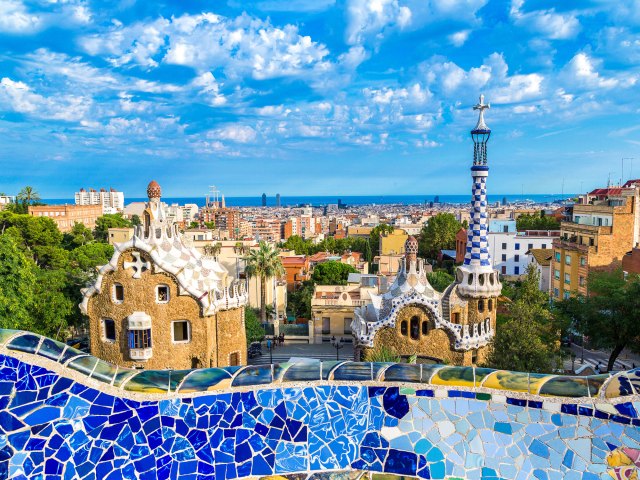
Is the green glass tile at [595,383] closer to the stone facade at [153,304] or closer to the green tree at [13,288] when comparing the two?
the stone facade at [153,304]

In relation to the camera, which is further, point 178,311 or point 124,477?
point 178,311

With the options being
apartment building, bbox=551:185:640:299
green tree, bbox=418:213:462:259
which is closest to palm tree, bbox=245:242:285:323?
apartment building, bbox=551:185:640:299

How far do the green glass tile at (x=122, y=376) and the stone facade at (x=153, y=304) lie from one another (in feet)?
49.3

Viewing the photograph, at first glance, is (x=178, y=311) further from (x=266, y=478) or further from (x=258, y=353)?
(x=266, y=478)

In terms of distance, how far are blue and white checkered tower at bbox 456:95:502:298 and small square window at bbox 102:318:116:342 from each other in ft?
47.4

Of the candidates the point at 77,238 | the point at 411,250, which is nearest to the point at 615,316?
the point at 411,250

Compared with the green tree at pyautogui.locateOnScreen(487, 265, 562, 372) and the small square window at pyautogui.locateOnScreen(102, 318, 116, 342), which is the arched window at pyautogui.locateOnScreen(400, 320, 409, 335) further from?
the small square window at pyautogui.locateOnScreen(102, 318, 116, 342)

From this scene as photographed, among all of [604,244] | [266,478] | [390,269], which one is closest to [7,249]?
[266,478]

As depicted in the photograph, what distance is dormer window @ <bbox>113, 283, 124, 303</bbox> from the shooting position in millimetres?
20672

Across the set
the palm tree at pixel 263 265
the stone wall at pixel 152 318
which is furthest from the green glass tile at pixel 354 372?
the palm tree at pixel 263 265

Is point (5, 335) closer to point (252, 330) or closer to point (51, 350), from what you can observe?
point (51, 350)

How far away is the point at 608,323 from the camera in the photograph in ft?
80.4

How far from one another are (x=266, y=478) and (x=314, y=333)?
92.4 feet

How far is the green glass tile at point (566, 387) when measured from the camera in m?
5.16
